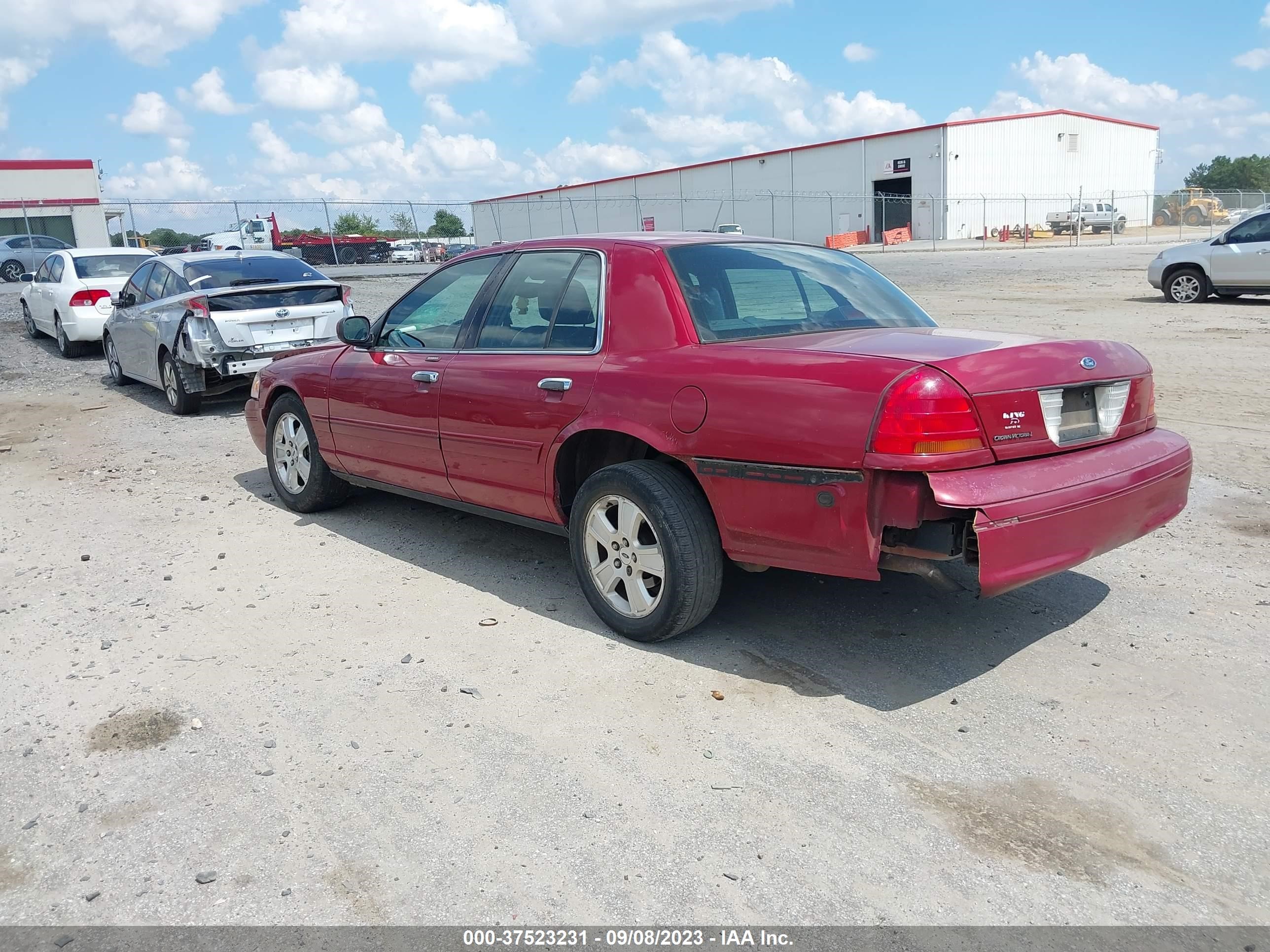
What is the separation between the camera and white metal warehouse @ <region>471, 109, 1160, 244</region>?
50.5 meters

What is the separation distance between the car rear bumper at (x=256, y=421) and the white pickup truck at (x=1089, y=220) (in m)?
47.3

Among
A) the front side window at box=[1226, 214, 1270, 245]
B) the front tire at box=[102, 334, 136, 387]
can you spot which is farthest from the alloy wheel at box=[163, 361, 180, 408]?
the front side window at box=[1226, 214, 1270, 245]

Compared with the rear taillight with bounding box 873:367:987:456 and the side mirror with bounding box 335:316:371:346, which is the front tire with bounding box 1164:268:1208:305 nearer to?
the side mirror with bounding box 335:316:371:346

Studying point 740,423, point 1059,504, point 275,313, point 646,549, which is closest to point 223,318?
point 275,313

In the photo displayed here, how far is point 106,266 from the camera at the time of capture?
15.1 m

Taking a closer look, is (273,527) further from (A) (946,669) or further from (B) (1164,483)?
(B) (1164,483)

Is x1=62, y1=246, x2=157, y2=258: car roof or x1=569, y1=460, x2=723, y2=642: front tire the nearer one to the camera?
x1=569, y1=460, x2=723, y2=642: front tire

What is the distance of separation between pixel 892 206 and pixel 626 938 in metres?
53.9

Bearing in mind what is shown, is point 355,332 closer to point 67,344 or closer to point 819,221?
point 67,344

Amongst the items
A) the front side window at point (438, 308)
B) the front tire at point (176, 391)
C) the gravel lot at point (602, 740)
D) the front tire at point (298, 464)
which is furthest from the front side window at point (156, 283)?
the front side window at point (438, 308)

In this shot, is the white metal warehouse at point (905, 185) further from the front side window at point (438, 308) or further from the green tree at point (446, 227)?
the front side window at point (438, 308)

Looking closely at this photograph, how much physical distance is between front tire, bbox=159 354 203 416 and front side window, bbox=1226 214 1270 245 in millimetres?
15625

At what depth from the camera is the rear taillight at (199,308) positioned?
10000 mm

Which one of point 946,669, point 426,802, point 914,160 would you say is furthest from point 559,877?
point 914,160
